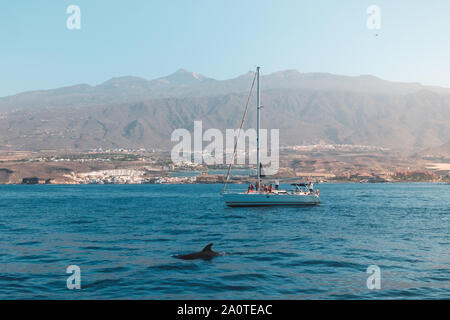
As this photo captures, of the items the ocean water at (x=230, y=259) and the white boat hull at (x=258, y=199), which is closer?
the ocean water at (x=230, y=259)

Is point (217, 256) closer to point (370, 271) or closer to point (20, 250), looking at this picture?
point (370, 271)

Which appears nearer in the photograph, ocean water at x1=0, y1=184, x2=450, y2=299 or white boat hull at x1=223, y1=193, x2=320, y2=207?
ocean water at x1=0, y1=184, x2=450, y2=299

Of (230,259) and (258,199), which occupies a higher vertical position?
(230,259)

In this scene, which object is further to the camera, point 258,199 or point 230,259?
point 258,199

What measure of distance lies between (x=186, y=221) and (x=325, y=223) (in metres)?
16.0
